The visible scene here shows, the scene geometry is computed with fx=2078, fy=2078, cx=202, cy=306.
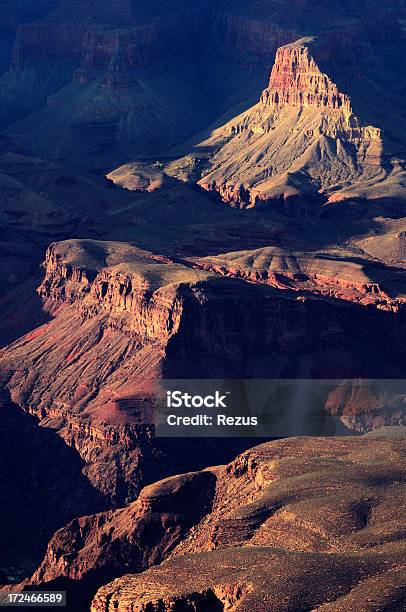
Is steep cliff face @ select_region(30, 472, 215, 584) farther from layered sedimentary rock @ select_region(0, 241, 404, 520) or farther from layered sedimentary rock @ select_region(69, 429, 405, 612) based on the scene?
layered sedimentary rock @ select_region(0, 241, 404, 520)

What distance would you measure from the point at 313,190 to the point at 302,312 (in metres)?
56.8

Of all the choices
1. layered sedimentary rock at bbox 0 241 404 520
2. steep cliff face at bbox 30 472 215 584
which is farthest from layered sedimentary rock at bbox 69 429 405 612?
layered sedimentary rock at bbox 0 241 404 520

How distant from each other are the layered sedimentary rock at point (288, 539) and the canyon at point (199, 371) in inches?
5.0

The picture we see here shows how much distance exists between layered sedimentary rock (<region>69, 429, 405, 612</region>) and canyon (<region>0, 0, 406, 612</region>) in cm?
13

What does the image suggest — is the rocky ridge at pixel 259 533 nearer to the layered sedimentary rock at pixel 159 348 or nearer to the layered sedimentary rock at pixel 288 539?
the layered sedimentary rock at pixel 288 539

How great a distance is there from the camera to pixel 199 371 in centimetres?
13125

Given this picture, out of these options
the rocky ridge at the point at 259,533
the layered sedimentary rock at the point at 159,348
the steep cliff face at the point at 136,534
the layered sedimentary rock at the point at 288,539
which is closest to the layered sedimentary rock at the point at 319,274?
the layered sedimentary rock at the point at 159,348

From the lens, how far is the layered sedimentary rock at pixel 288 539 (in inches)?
3455

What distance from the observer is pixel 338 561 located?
90312mm

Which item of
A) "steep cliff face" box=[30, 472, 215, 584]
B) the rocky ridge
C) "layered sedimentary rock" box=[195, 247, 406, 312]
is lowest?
"layered sedimentary rock" box=[195, 247, 406, 312]

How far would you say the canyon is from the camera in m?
93.6

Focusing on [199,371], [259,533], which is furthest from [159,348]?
[259,533]

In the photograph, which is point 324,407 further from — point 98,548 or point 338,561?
point 338,561

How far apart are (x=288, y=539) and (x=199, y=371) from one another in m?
37.3
